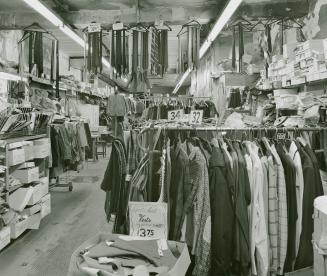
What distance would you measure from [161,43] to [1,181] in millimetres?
2856

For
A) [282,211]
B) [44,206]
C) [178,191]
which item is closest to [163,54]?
[44,206]

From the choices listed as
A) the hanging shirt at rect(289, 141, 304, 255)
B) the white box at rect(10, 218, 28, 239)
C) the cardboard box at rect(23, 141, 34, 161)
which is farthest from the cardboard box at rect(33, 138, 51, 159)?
the hanging shirt at rect(289, 141, 304, 255)

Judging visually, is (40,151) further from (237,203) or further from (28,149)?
(237,203)

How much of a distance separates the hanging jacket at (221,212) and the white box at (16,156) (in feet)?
7.65

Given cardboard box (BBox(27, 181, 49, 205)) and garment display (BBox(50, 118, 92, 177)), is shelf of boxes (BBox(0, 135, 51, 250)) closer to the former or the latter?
cardboard box (BBox(27, 181, 49, 205))

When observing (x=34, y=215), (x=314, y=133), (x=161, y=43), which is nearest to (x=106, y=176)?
(x=34, y=215)

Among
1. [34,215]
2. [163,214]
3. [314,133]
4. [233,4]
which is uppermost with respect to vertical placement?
[233,4]

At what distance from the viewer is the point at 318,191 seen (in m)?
2.47

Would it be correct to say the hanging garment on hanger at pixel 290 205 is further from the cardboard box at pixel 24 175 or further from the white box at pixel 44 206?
the white box at pixel 44 206

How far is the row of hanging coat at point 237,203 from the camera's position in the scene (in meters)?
2.40

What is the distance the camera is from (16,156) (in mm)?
3688

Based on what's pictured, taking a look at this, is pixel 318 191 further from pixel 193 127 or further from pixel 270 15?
pixel 270 15

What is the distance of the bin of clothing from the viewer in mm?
1749

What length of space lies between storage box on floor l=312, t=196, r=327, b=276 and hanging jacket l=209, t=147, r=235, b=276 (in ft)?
2.33
